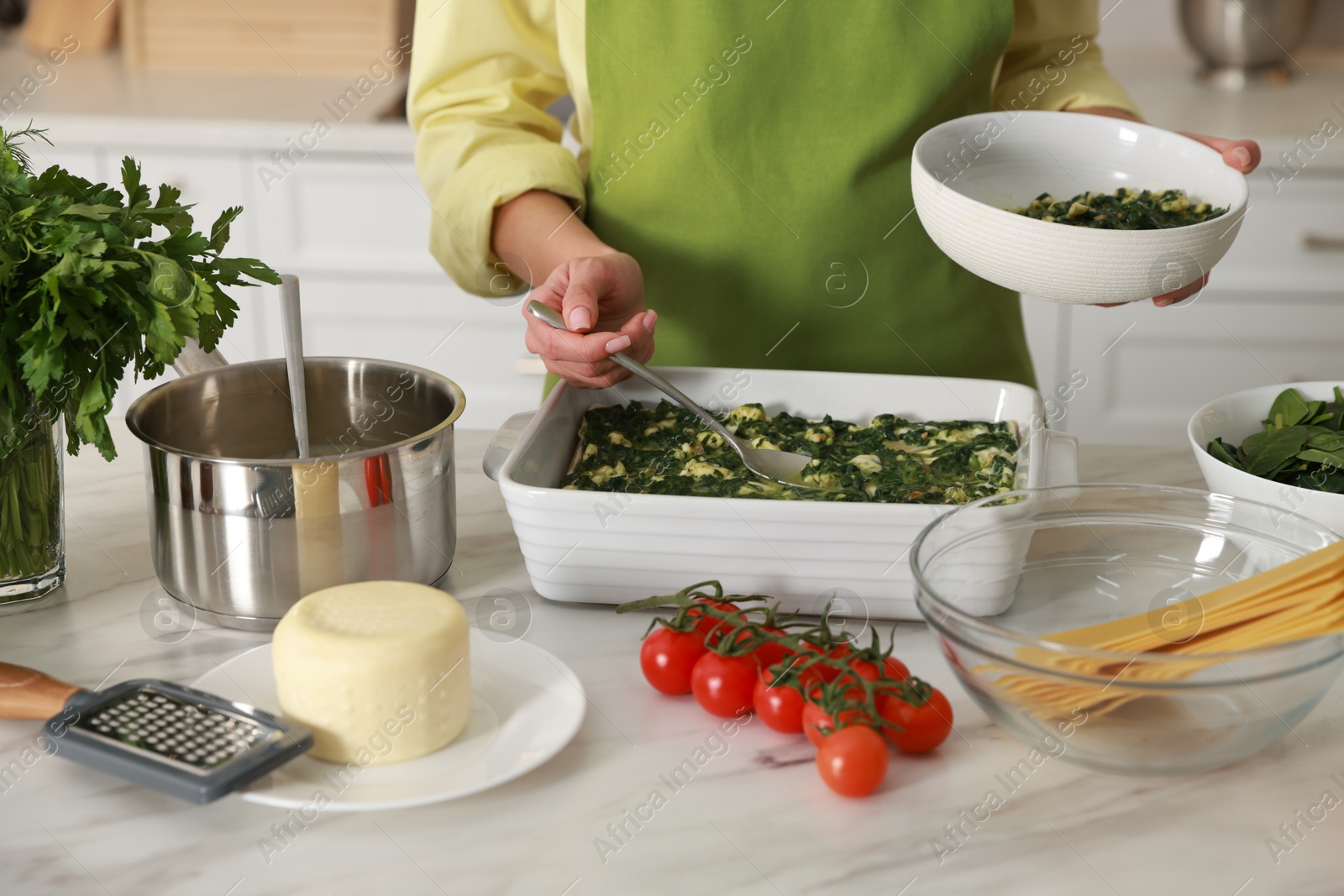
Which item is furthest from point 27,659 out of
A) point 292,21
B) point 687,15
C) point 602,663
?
point 292,21

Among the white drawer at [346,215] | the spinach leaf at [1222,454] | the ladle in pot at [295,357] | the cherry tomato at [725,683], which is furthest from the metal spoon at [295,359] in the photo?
the white drawer at [346,215]

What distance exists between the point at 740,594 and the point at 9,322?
1.78 ft

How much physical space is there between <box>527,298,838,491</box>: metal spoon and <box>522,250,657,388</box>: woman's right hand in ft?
0.03

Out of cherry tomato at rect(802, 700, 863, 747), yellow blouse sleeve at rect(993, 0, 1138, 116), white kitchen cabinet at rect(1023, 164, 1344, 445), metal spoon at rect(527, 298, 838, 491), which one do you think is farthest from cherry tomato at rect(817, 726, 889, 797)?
white kitchen cabinet at rect(1023, 164, 1344, 445)

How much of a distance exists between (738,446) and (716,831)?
16.4 inches

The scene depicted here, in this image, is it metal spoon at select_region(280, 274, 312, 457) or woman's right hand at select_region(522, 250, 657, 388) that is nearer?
metal spoon at select_region(280, 274, 312, 457)

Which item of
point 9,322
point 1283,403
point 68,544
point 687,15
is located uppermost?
point 687,15

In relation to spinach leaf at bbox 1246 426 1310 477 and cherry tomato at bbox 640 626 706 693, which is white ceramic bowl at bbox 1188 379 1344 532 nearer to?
spinach leaf at bbox 1246 426 1310 477

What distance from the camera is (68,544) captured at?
1.10 m

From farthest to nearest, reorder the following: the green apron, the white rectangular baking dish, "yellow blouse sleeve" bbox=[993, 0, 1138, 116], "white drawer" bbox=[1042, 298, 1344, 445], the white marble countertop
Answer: "white drawer" bbox=[1042, 298, 1344, 445]
"yellow blouse sleeve" bbox=[993, 0, 1138, 116]
the green apron
the white rectangular baking dish
the white marble countertop

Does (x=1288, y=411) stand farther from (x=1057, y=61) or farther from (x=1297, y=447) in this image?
(x=1057, y=61)

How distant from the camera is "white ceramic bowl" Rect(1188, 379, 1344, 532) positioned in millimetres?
907

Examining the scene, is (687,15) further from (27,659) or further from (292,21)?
(292,21)

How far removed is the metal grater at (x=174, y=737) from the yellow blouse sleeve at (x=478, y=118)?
708 millimetres
